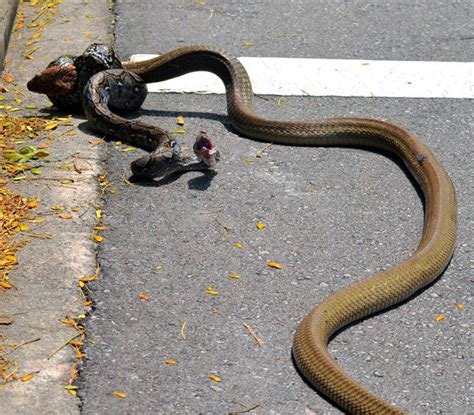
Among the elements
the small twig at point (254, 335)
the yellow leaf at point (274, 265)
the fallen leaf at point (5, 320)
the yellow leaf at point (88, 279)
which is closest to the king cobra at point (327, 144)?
the small twig at point (254, 335)

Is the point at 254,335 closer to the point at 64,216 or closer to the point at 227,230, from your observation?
the point at 227,230

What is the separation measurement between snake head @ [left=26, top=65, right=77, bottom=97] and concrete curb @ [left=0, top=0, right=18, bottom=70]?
0.71 metres

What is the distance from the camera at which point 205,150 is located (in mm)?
6191

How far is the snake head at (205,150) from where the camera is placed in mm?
6195

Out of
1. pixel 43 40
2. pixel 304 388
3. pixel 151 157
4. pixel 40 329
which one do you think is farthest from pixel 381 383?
pixel 43 40

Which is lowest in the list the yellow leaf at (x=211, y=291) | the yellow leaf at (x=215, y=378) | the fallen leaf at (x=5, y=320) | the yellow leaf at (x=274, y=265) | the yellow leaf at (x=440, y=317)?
the fallen leaf at (x=5, y=320)

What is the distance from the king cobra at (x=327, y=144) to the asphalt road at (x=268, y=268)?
0.08 m

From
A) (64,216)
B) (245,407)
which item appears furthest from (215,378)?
(64,216)

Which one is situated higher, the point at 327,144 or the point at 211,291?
the point at 327,144

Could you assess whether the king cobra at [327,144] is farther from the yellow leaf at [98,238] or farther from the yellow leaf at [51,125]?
the yellow leaf at [98,238]

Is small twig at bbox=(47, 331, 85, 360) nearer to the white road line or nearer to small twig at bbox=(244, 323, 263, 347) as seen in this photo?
small twig at bbox=(244, 323, 263, 347)

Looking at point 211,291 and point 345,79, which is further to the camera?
point 345,79

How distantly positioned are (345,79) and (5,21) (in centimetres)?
283

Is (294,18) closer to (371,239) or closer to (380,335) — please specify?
(371,239)
